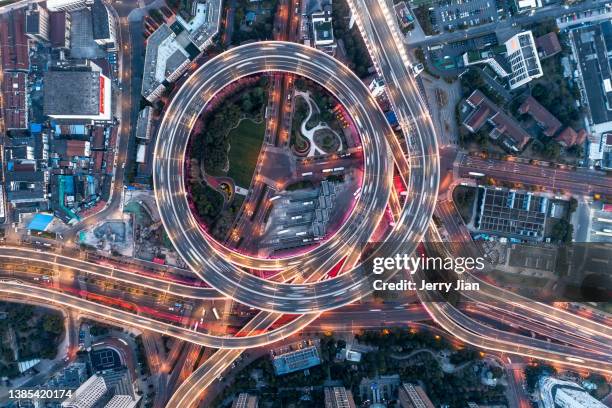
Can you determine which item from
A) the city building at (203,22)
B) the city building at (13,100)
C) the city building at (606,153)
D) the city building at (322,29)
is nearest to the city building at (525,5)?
the city building at (606,153)

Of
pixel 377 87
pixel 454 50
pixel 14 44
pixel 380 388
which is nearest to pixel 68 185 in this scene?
pixel 14 44

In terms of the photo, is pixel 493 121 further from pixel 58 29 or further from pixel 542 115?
pixel 58 29

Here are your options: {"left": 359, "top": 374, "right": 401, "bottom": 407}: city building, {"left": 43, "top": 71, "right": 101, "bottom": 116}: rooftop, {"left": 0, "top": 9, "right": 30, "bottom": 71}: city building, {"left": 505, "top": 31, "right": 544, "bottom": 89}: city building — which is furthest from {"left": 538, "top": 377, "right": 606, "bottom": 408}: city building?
{"left": 0, "top": 9, "right": 30, "bottom": 71}: city building

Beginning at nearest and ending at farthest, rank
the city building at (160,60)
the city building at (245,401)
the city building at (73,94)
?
the city building at (245,401) → the city building at (73,94) → the city building at (160,60)

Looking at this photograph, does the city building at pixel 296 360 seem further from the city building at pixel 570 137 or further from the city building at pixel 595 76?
the city building at pixel 595 76

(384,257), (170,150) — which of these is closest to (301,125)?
(170,150)

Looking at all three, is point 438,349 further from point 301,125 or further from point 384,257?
point 301,125

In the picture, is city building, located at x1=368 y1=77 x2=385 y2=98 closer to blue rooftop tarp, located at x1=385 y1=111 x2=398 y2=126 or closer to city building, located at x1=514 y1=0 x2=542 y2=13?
blue rooftop tarp, located at x1=385 y1=111 x2=398 y2=126
